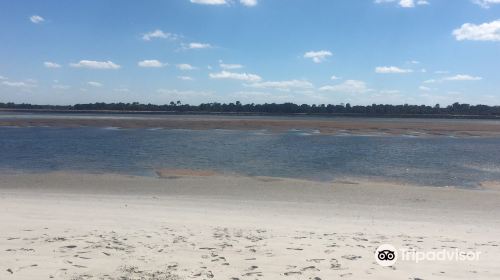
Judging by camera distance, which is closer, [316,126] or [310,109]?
[316,126]

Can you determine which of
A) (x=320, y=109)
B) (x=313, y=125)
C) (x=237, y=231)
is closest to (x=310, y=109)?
(x=320, y=109)

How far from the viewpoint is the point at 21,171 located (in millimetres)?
17391

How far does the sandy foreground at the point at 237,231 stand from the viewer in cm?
533

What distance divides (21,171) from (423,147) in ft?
76.4

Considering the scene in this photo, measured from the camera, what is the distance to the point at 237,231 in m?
7.34

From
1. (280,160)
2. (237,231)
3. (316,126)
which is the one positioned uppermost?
(316,126)

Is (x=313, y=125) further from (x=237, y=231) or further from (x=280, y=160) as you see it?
(x=237, y=231)

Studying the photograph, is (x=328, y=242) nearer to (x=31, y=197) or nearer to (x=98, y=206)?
(x=98, y=206)

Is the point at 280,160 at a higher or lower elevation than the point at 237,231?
lower

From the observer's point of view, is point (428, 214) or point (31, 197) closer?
point (428, 214)

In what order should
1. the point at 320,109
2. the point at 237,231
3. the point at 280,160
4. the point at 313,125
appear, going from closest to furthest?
the point at 237,231
the point at 280,160
the point at 313,125
the point at 320,109

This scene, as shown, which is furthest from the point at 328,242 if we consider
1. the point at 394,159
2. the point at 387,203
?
the point at 394,159

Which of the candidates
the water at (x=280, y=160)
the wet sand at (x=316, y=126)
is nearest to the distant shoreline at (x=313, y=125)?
the wet sand at (x=316, y=126)

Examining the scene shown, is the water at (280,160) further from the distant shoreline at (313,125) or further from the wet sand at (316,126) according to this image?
the wet sand at (316,126)
